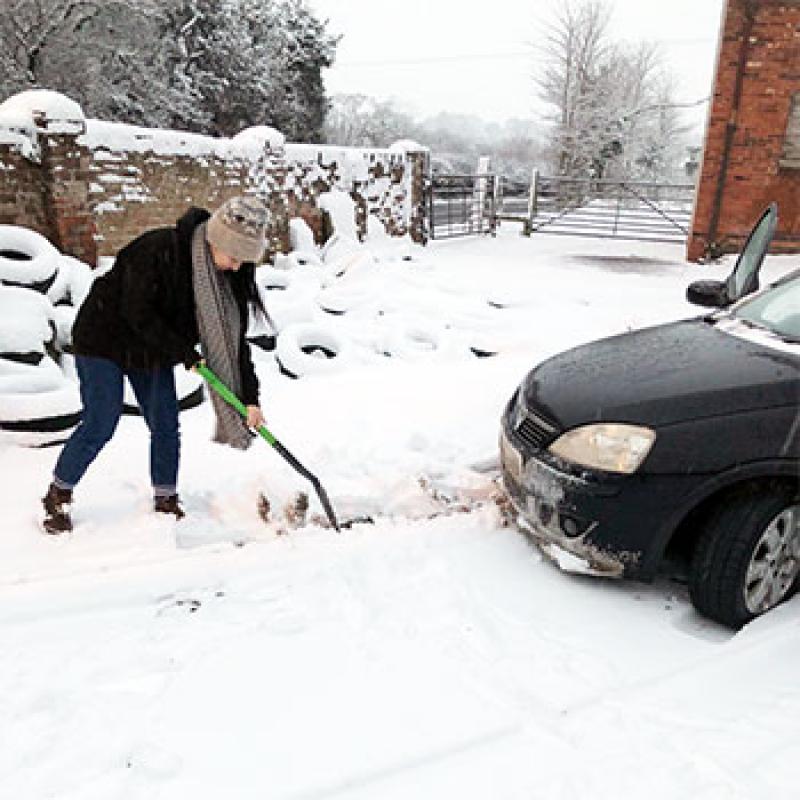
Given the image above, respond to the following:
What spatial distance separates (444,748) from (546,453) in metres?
1.16

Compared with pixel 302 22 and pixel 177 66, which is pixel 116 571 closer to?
pixel 177 66

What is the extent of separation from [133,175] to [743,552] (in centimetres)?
614

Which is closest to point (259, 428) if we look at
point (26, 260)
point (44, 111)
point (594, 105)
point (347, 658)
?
point (347, 658)

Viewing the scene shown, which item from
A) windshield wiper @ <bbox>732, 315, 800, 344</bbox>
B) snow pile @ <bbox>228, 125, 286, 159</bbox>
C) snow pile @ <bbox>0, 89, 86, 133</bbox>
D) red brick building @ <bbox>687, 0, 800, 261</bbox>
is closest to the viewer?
windshield wiper @ <bbox>732, 315, 800, 344</bbox>

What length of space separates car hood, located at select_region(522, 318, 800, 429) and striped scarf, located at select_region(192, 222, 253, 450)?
1320mm

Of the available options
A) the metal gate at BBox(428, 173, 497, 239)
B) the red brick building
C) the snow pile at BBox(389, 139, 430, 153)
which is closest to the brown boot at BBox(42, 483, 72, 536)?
the snow pile at BBox(389, 139, 430, 153)

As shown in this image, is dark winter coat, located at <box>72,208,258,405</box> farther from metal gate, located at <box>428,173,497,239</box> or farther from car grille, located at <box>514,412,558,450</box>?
metal gate, located at <box>428,173,497,239</box>

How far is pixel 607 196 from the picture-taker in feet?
47.7

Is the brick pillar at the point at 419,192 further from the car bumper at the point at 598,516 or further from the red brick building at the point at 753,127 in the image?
the car bumper at the point at 598,516

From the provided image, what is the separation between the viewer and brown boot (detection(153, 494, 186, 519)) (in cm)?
314

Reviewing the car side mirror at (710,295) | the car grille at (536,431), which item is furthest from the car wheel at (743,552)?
the car side mirror at (710,295)

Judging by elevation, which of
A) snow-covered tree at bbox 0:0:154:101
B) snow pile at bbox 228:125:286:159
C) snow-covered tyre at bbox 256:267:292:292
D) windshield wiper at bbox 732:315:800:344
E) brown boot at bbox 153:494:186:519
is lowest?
brown boot at bbox 153:494:186:519

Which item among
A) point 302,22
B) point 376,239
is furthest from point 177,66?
point 376,239

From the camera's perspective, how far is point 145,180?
258 inches
